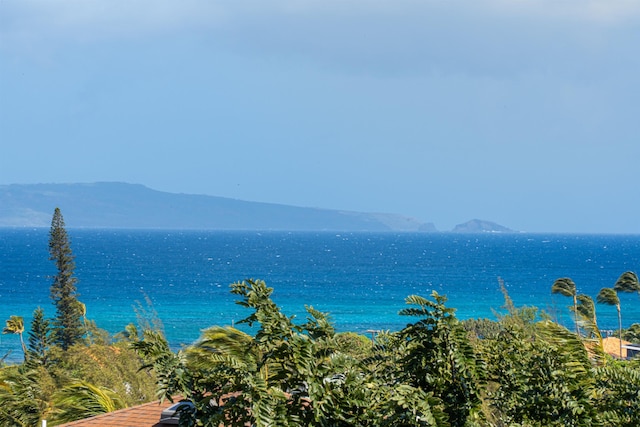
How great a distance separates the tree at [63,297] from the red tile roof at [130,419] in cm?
2820

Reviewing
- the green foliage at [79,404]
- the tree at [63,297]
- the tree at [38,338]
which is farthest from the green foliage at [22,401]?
the tree at [63,297]

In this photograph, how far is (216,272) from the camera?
126m

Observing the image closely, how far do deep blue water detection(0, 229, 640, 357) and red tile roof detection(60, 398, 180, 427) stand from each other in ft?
136

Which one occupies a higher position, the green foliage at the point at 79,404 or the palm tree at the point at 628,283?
the palm tree at the point at 628,283

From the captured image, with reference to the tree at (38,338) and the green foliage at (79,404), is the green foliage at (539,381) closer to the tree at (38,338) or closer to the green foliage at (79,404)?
the green foliage at (79,404)

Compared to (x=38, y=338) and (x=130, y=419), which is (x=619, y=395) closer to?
(x=130, y=419)

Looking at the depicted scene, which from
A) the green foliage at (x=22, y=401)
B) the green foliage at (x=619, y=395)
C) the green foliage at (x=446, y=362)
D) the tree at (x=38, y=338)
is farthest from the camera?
the tree at (x=38, y=338)

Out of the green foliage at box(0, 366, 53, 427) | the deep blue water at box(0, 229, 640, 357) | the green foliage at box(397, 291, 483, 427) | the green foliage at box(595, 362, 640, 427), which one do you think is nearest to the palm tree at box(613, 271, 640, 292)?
the deep blue water at box(0, 229, 640, 357)

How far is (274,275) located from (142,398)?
9851cm

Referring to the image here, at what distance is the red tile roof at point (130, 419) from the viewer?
14.8 metres

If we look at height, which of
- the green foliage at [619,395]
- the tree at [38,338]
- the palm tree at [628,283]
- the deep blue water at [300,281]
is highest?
the green foliage at [619,395]

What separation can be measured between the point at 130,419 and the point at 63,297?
30.1 metres

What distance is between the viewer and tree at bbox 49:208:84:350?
43.1m

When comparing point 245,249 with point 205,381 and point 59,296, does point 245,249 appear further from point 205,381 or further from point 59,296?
point 205,381
